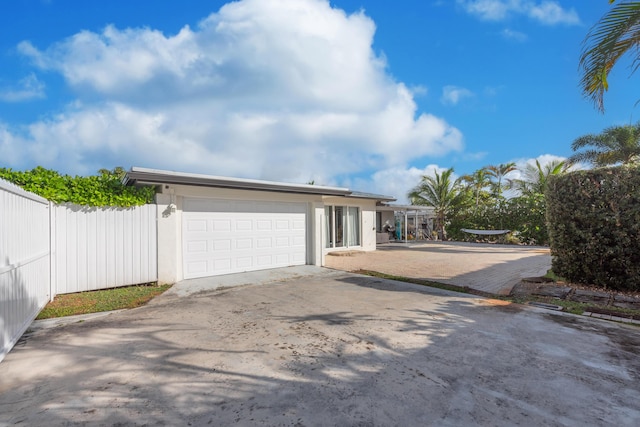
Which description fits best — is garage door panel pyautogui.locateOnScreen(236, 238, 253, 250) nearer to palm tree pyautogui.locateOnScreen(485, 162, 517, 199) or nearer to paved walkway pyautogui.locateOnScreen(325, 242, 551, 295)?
paved walkway pyautogui.locateOnScreen(325, 242, 551, 295)

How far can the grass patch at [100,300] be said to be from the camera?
5473 millimetres

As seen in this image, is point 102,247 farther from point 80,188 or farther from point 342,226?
point 342,226

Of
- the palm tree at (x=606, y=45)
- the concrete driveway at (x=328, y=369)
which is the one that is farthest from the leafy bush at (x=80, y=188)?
the palm tree at (x=606, y=45)

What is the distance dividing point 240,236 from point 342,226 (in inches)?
285

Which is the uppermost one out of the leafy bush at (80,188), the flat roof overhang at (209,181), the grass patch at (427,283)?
the flat roof overhang at (209,181)

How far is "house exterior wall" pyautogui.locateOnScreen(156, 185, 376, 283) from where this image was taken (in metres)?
7.75

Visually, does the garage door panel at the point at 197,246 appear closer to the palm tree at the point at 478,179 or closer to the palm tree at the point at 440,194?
the palm tree at the point at 440,194

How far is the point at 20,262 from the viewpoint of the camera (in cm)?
416

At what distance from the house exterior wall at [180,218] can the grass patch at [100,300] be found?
673mm

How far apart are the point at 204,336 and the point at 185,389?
148 cm

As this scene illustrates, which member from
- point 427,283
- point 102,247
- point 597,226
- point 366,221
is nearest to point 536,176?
point 366,221

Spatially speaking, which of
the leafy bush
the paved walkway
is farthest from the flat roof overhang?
the paved walkway

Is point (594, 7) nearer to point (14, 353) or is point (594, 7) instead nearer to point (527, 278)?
point (527, 278)

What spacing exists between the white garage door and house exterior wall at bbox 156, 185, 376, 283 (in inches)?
6.6
